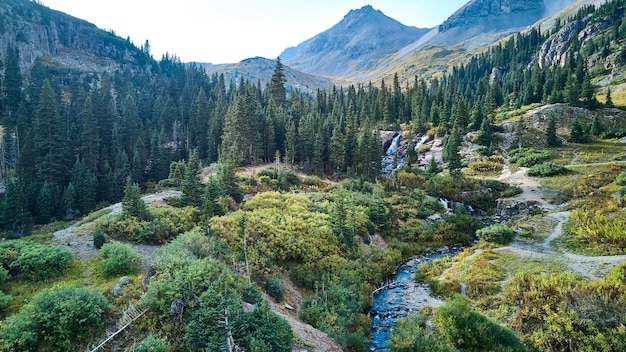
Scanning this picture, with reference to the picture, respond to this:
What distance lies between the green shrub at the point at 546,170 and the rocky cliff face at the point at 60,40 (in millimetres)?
159886

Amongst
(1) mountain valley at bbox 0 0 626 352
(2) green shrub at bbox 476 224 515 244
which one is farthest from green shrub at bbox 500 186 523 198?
(2) green shrub at bbox 476 224 515 244

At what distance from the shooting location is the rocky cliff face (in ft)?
418

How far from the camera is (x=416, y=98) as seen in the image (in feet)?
365

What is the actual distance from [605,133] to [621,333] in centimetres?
7539

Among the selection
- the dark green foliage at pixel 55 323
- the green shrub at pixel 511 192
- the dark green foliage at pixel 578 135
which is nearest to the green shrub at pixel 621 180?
the green shrub at pixel 511 192

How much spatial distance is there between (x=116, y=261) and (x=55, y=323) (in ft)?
20.6

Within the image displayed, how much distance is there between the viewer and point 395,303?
98.3ft

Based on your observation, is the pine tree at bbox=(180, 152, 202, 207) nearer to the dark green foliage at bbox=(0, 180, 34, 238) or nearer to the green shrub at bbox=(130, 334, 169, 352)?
the green shrub at bbox=(130, 334, 169, 352)

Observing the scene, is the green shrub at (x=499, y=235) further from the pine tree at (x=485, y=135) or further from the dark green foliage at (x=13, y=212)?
the dark green foliage at (x=13, y=212)

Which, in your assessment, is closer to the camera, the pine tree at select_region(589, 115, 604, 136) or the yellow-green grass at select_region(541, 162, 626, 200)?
the yellow-green grass at select_region(541, 162, 626, 200)

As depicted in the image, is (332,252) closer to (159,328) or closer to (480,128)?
(159,328)

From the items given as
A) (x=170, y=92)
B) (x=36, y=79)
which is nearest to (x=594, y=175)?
(x=170, y=92)

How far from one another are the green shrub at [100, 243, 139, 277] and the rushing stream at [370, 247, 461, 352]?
16.8 metres

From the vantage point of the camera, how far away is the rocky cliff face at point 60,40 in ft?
418
